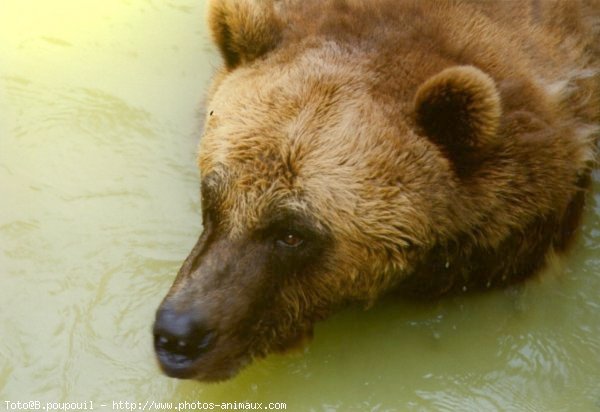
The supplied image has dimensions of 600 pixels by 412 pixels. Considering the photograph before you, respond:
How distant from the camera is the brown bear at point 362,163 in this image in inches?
167

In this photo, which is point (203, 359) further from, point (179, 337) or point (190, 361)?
point (179, 337)

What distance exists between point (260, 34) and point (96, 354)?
199 cm

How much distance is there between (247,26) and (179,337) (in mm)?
1690

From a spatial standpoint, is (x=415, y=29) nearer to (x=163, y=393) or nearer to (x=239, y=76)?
(x=239, y=76)

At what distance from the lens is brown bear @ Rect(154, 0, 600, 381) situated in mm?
4230

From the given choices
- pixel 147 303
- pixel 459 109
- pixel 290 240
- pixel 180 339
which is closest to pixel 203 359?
pixel 180 339

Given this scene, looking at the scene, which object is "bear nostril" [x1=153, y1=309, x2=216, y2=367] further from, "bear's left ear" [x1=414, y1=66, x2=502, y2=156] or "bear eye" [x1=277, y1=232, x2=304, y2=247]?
"bear's left ear" [x1=414, y1=66, x2=502, y2=156]

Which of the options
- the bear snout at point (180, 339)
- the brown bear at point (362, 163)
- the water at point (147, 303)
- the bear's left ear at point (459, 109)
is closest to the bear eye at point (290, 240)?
the brown bear at point (362, 163)

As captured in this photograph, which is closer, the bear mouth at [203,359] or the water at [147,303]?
the bear mouth at [203,359]

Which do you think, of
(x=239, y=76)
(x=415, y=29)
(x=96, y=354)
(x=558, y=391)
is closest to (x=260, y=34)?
(x=239, y=76)

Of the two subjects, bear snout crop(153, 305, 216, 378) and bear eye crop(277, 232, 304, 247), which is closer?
bear snout crop(153, 305, 216, 378)

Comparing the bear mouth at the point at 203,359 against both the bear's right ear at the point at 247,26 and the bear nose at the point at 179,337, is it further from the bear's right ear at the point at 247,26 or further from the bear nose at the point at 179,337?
the bear's right ear at the point at 247,26

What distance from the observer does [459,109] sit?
4238 millimetres

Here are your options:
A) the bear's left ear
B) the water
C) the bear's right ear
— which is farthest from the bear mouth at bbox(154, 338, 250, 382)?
the bear's right ear
